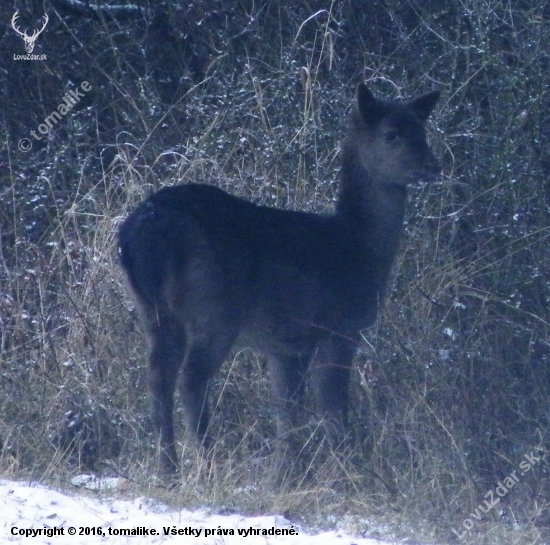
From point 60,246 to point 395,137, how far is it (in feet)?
10.7

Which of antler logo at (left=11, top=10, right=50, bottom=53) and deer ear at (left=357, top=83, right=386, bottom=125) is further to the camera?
antler logo at (left=11, top=10, right=50, bottom=53)

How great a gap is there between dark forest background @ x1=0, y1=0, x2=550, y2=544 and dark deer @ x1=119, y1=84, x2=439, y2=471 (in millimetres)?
438

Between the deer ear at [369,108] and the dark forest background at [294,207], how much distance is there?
125 centimetres

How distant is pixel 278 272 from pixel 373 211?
3.38ft

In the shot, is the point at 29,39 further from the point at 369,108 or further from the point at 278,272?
the point at 278,272

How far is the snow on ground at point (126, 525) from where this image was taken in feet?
15.5

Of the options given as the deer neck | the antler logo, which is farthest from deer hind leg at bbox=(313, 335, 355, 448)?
the antler logo

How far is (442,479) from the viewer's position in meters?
6.02

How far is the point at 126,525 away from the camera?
194 inches

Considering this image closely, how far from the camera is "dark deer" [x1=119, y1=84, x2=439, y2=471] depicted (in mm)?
6152

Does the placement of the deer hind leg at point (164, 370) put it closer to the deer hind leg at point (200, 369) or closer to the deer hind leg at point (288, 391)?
the deer hind leg at point (200, 369)

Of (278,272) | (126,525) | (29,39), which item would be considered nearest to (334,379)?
(278,272)

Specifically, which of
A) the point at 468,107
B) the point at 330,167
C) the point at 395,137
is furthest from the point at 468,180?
the point at 395,137

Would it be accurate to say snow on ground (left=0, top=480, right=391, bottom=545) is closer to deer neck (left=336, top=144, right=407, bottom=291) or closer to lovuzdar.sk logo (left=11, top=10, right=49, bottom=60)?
deer neck (left=336, top=144, right=407, bottom=291)
